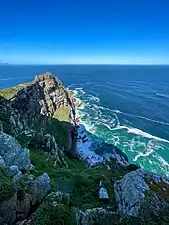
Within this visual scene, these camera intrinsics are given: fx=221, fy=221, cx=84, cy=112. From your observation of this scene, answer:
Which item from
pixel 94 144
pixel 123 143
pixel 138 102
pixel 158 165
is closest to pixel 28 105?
pixel 94 144

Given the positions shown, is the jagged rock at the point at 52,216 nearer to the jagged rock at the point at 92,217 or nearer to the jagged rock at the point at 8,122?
the jagged rock at the point at 92,217

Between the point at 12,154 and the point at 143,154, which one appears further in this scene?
the point at 143,154

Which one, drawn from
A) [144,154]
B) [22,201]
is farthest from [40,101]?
[22,201]

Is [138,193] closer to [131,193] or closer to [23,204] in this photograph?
[131,193]

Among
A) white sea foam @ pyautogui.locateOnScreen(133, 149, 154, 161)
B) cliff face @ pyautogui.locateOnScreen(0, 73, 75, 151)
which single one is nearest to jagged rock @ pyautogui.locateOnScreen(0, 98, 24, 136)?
cliff face @ pyautogui.locateOnScreen(0, 73, 75, 151)

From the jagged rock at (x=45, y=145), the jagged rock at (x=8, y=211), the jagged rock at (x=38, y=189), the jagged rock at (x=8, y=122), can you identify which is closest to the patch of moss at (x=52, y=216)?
the jagged rock at (x=8, y=211)

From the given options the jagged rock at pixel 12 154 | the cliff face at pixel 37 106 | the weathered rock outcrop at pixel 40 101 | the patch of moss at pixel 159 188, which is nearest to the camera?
the patch of moss at pixel 159 188

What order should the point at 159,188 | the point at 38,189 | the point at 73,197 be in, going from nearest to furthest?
the point at 159,188, the point at 38,189, the point at 73,197
